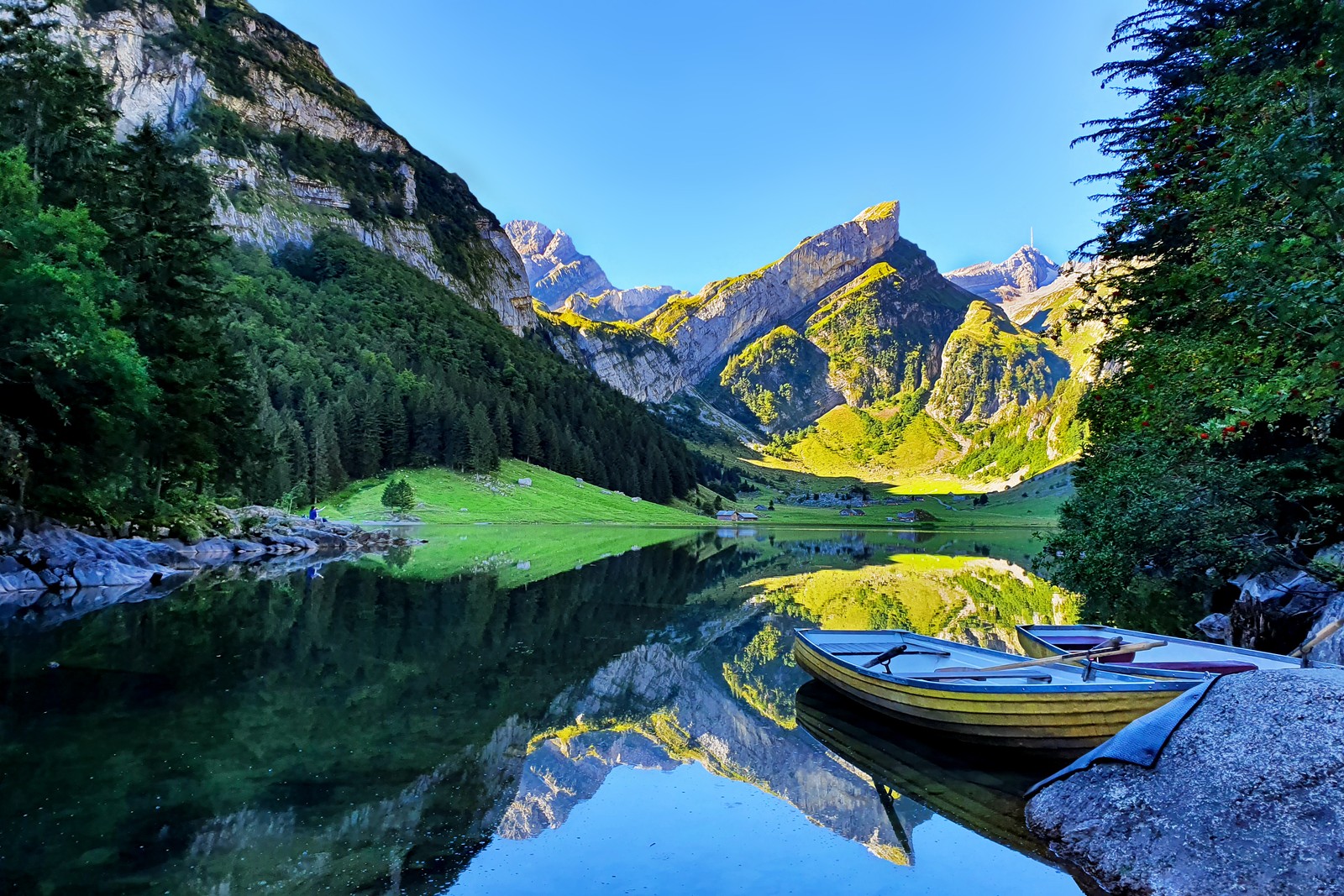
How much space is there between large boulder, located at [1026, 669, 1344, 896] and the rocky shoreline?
32.5 meters

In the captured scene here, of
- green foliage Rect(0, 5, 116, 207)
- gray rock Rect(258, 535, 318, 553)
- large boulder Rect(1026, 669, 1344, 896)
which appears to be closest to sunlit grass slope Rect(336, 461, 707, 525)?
gray rock Rect(258, 535, 318, 553)

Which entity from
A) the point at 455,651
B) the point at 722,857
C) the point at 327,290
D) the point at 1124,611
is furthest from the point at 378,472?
the point at 722,857

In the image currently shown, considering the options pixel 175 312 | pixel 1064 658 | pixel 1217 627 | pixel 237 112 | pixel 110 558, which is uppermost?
pixel 237 112

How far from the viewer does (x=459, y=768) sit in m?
11.7

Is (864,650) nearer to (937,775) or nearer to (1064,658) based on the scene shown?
(1064,658)

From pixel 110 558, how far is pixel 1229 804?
43.0 m

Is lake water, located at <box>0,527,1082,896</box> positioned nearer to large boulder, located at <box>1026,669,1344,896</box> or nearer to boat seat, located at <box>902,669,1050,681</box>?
large boulder, located at <box>1026,669,1344,896</box>

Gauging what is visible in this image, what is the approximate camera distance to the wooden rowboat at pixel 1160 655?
12.9m

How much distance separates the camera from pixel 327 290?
14800cm

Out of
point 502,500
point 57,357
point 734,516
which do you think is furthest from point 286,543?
point 734,516

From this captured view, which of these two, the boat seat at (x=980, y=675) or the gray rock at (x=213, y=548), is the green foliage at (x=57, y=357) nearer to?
the gray rock at (x=213, y=548)

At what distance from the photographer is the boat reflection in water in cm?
1017

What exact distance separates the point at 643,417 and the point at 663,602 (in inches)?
5771

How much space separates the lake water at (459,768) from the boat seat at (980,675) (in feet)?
4.67
